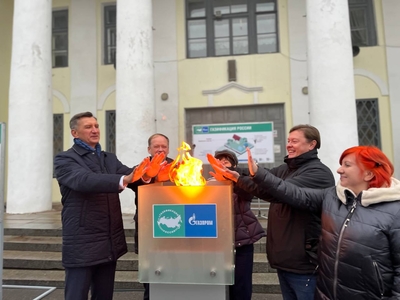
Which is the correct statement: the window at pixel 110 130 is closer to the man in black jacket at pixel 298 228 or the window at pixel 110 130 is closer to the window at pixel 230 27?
the window at pixel 230 27

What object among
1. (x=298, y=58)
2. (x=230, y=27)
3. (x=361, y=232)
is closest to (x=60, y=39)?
(x=230, y=27)

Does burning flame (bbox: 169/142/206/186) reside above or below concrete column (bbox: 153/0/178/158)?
below

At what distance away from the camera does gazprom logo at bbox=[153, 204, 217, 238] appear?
2020 millimetres

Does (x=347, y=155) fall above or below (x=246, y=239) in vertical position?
above

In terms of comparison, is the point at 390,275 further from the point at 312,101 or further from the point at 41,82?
the point at 41,82

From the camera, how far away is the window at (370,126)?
8852mm

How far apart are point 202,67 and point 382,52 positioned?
4.91 metres

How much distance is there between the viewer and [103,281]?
2.72 m

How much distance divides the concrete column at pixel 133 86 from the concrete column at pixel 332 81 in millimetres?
3472

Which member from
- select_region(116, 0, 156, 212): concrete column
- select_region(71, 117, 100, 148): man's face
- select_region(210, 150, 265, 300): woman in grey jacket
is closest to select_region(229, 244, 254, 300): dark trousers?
select_region(210, 150, 265, 300): woman in grey jacket

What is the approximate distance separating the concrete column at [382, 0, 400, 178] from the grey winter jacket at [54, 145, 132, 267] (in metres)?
8.45

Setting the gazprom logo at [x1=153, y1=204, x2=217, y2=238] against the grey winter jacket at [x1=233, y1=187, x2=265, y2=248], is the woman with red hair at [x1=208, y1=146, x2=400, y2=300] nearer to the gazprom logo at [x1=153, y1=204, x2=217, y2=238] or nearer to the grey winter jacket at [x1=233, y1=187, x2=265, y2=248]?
the gazprom logo at [x1=153, y1=204, x2=217, y2=238]

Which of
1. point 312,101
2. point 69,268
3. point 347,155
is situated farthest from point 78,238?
point 312,101

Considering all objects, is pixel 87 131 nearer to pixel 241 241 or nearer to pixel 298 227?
pixel 241 241
